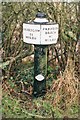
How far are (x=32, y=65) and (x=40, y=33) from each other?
218 millimetres

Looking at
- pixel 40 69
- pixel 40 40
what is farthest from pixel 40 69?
pixel 40 40

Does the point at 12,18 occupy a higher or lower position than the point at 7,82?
higher

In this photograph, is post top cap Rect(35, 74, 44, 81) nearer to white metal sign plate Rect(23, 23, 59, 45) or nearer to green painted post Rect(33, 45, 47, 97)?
green painted post Rect(33, 45, 47, 97)

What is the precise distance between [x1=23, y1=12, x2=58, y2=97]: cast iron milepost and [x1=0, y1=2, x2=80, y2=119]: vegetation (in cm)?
3

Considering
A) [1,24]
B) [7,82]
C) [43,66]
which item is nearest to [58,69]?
[43,66]

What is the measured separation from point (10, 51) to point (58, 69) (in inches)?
13.1

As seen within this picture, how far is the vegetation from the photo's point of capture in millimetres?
1577

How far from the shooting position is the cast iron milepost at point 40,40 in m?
1.55

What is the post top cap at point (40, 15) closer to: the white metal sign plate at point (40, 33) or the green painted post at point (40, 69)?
the white metal sign plate at point (40, 33)

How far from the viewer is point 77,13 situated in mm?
1579

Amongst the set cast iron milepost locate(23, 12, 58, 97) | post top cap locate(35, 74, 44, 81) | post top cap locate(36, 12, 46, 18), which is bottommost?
post top cap locate(35, 74, 44, 81)

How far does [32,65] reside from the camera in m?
1.62

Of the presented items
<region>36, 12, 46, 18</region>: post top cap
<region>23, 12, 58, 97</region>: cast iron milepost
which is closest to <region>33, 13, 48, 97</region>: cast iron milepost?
<region>23, 12, 58, 97</region>: cast iron milepost

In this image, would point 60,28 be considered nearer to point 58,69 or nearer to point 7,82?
point 58,69
